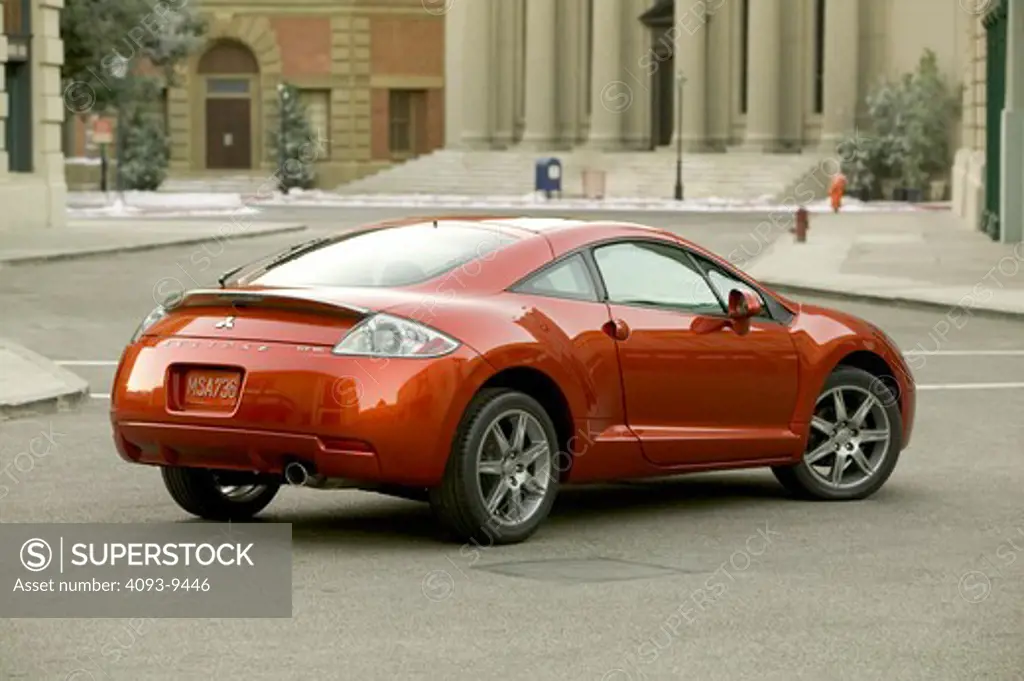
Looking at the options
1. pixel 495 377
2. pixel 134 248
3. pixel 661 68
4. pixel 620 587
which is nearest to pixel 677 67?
pixel 661 68

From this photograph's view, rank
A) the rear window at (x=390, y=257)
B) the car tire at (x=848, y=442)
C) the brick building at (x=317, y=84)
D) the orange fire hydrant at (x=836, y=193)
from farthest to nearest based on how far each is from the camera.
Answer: the brick building at (x=317, y=84), the orange fire hydrant at (x=836, y=193), the car tire at (x=848, y=442), the rear window at (x=390, y=257)

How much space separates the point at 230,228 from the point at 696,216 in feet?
48.9

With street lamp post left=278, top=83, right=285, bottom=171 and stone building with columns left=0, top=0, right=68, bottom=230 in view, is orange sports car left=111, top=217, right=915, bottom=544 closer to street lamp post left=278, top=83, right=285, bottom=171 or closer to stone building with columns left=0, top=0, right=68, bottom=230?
stone building with columns left=0, top=0, right=68, bottom=230

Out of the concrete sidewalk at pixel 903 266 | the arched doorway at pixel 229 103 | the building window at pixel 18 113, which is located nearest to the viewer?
the concrete sidewalk at pixel 903 266

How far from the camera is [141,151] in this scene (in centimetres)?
7744

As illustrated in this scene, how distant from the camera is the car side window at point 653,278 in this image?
12062 mm

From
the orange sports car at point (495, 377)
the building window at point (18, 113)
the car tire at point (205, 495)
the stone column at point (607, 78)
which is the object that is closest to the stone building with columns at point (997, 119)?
the building window at point (18, 113)

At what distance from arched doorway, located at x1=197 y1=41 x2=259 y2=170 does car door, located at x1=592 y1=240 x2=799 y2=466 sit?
263ft

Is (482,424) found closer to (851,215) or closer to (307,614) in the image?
(307,614)

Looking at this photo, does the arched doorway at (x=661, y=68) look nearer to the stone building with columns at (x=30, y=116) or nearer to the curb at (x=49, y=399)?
the stone building with columns at (x=30, y=116)

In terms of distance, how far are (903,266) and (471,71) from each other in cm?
5247

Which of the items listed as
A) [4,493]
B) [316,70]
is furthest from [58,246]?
[316,70]

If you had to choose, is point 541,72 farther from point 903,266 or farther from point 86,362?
point 86,362

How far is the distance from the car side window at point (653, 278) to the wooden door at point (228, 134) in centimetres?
8050
